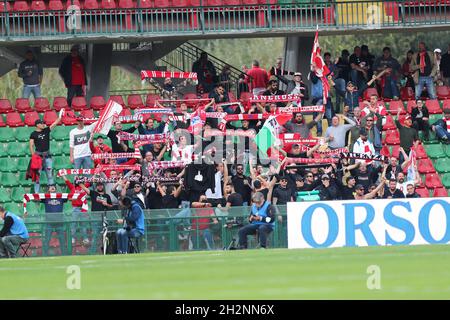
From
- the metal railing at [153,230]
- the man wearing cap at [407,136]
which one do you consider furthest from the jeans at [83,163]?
the man wearing cap at [407,136]

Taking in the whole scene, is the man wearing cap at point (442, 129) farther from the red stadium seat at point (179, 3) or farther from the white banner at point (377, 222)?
the red stadium seat at point (179, 3)

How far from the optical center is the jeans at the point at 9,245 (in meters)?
26.9

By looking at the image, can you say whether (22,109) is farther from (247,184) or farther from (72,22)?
(247,184)

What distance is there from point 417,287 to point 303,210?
20.5ft

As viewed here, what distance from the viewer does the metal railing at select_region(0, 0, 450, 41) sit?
34281 mm

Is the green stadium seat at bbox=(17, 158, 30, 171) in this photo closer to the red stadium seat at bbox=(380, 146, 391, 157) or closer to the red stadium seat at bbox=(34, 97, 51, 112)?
the red stadium seat at bbox=(34, 97, 51, 112)

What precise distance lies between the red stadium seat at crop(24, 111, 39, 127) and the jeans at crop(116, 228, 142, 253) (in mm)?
7068

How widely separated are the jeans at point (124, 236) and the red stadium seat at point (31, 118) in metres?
7.07

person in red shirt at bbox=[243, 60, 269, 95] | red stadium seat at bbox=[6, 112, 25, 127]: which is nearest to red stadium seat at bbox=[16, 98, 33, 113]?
red stadium seat at bbox=[6, 112, 25, 127]

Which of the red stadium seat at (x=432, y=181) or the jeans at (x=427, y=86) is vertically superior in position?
the jeans at (x=427, y=86)

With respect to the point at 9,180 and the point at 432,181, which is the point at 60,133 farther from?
the point at 432,181

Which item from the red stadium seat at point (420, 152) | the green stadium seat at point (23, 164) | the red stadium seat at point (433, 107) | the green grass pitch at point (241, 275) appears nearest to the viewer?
the green grass pitch at point (241, 275)

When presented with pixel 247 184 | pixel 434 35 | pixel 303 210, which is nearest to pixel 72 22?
pixel 247 184

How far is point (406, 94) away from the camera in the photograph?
35.1 meters
